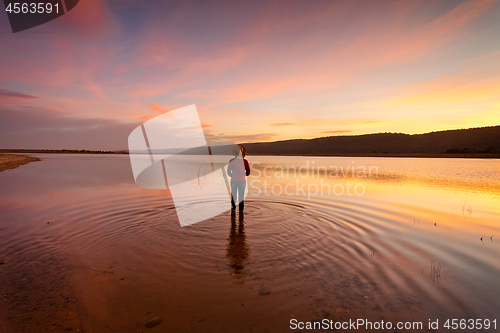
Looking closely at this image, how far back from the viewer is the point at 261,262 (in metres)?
5.02

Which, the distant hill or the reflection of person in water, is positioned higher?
the distant hill

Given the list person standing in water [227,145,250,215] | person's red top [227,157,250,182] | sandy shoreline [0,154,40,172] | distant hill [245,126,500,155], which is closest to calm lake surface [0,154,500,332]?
person standing in water [227,145,250,215]

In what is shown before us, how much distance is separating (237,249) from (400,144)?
503 feet

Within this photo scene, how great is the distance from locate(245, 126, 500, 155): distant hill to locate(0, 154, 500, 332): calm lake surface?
111m

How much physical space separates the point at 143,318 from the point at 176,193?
36.1ft

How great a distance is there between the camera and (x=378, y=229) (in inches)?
297

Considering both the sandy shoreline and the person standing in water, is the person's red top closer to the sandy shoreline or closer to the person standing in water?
the person standing in water

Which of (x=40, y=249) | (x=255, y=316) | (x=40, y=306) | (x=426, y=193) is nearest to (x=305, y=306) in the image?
(x=255, y=316)


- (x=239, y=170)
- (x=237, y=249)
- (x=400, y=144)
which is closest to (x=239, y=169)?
(x=239, y=170)

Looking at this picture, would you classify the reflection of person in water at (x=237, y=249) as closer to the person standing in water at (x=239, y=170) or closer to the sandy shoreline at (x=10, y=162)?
the person standing in water at (x=239, y=170)

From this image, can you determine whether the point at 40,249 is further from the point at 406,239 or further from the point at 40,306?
the point at 406,239

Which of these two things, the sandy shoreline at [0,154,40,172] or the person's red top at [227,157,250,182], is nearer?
the person's red top at [227,157,250,182]

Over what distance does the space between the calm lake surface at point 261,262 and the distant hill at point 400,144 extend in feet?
364

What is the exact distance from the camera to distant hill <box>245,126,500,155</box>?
327 feet
